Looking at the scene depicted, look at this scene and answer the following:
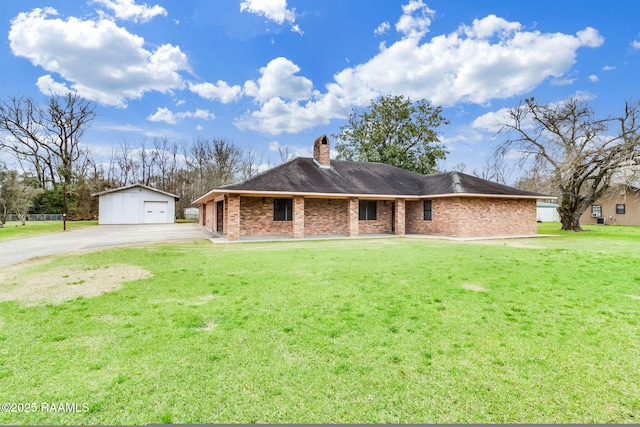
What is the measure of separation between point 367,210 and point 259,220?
21.3 ft

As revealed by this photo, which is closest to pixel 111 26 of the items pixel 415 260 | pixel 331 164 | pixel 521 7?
pixel 331 164

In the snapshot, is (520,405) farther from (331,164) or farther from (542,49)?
(542,49)

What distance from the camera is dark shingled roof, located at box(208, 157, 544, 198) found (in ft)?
51.9

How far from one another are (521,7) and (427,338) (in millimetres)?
18146

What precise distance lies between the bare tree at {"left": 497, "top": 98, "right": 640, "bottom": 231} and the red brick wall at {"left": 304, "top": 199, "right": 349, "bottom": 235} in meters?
13.6

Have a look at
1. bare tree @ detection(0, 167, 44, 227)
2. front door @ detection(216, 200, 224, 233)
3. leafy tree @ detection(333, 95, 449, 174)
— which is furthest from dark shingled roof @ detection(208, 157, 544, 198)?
bare tree @ detection(0, 167, 44, 227)

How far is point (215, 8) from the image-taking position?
1487 centimetres

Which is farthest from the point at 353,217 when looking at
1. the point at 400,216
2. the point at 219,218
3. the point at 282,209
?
the point at 219,218

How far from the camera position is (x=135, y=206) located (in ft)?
95.0

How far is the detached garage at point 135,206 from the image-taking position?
28312 millimetres

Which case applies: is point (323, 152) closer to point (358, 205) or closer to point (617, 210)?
point (358, 205)

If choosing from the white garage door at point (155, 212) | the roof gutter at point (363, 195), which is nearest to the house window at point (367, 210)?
the roof gutter at point (363, 195)

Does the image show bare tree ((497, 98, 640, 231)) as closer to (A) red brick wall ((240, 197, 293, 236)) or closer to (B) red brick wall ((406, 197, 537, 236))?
(B) red brick wall ((406, 197, 537, 236))

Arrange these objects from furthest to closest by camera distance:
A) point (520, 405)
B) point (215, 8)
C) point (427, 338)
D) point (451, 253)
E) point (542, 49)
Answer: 1. point (542, 49)
2. point (215, 8)
3. point (451, 253)
4. point (427, 338)
5. point (520, 405)
